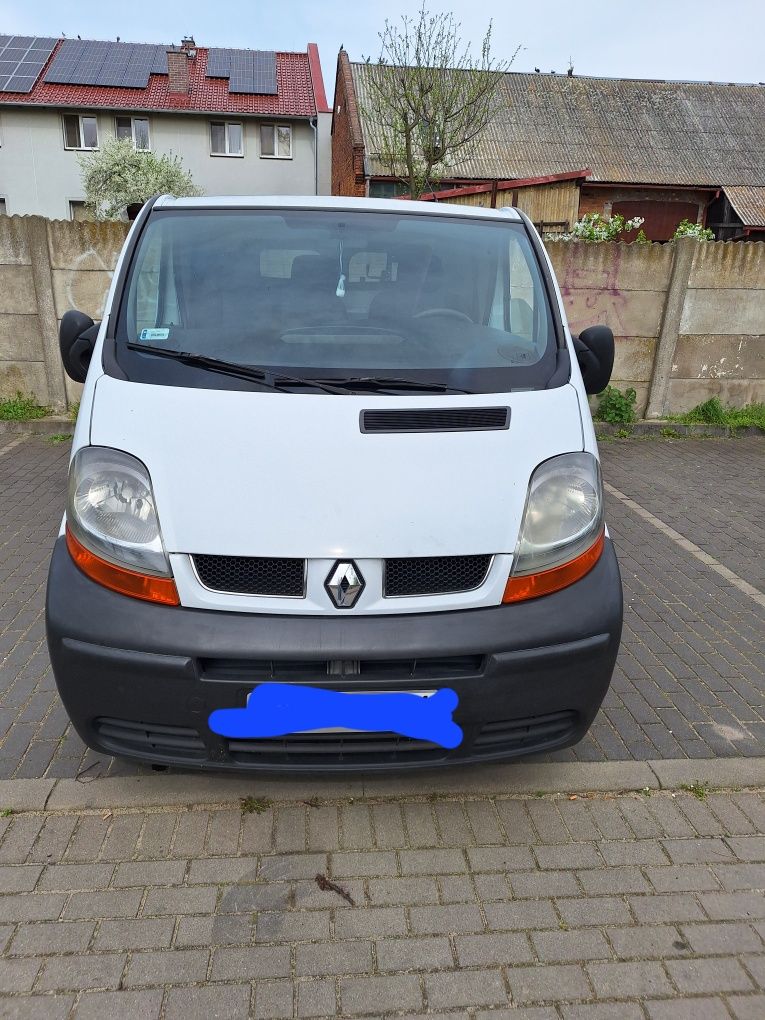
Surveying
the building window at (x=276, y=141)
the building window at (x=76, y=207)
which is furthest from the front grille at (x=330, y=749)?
the building window at (x=276, y=141)

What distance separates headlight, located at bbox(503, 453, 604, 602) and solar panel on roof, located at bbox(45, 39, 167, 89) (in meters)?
33.9

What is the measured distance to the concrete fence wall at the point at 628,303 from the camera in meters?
7.86

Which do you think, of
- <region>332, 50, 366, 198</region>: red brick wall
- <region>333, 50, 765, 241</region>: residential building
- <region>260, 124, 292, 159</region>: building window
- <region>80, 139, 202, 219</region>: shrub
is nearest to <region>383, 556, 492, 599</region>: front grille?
<region>332, 50, 366, 198</region>: red brick wall

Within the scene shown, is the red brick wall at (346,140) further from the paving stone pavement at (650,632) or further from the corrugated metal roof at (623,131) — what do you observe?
the paving stone pavement at (650,632)

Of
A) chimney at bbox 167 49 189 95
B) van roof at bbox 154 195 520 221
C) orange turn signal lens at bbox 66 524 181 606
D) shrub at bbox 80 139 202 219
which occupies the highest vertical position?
chimney at bbox 167 49 189 95

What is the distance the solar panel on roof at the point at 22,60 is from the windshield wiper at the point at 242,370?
1286 inches

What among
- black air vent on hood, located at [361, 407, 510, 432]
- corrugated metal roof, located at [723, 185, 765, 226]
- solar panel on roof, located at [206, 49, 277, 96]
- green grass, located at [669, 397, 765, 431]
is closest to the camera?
black air vent on hood, located at [361, 407, 510, 432]

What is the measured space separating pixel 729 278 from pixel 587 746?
745 centimetres

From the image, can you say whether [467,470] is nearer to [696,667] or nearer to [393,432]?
[393,432]

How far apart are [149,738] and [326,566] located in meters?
0.80

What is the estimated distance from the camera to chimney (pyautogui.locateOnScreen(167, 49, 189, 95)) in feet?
98.6

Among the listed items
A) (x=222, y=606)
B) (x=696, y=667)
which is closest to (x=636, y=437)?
(x=696, y=667)

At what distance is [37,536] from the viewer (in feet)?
17.0

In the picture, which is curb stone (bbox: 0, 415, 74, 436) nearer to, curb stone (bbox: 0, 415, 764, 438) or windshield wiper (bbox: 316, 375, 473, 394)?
curb stone (bbox: 0, 415, 764, 438)
